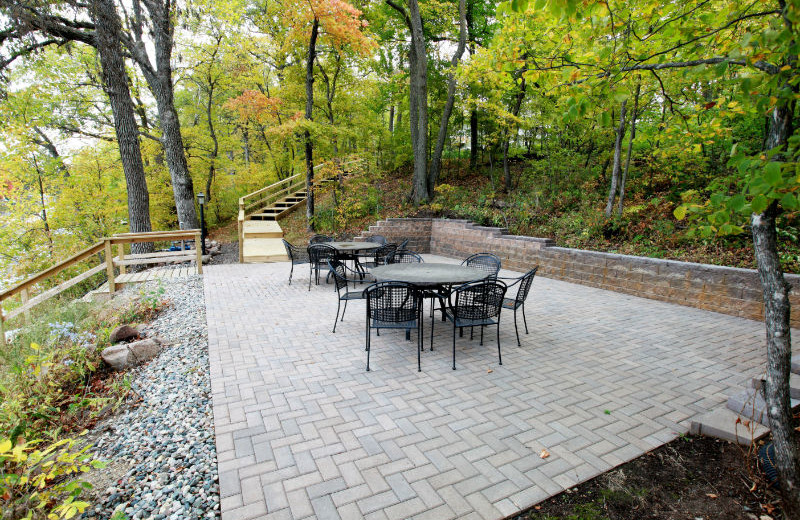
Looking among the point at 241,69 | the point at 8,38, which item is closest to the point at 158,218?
the point at 241,69

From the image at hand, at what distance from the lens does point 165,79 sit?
9945mm

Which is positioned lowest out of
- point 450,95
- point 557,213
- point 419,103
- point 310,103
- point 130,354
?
point 130,354

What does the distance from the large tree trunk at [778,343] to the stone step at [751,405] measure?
0.79 metres

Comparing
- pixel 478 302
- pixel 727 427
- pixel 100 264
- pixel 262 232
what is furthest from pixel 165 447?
pixel 262 232

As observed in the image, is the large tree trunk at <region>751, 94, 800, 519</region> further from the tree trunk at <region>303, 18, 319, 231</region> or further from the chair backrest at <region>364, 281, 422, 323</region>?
the tree trunk at <region>303, 18, 319, 231</region>

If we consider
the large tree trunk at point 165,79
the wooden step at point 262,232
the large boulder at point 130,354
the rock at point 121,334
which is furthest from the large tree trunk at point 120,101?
the large boulder at point 130,354

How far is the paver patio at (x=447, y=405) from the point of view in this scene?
2152 mm

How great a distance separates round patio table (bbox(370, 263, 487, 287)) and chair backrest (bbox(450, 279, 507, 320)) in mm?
286

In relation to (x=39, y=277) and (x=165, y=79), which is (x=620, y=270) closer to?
(x=39, y=277)

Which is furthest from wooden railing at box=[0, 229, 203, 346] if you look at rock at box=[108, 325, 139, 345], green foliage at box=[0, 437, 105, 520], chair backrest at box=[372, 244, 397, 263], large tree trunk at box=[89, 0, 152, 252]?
chair backrest at box=[372, 244, 397, 263]

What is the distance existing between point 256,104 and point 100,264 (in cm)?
714

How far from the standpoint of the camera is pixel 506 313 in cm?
564

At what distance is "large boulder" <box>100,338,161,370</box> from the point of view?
3.94 meters

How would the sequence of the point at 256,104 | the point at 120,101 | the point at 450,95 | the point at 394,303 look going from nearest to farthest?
the point at 394,303, the point at 120,101, the point at 450,95, the point at 256,104
